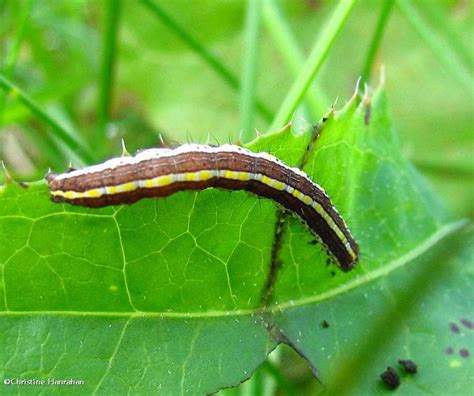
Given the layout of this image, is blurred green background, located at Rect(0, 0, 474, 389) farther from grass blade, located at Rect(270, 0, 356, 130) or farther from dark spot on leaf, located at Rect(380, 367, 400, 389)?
dark spot on leaf, located at Rect(380, 367, 400, 389)

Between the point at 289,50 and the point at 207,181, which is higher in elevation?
the point at 289,50

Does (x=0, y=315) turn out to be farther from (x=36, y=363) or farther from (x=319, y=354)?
(x=319, y=354)

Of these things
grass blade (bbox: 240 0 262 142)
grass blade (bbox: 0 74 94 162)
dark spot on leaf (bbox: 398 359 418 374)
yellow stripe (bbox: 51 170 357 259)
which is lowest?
dark spot on leaf (bbox: 398 359 418 374)

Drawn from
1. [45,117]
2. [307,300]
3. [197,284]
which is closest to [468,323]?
[307,300]

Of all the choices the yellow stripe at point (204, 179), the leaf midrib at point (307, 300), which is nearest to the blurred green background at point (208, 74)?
the leaf midrib at point (307, 300)

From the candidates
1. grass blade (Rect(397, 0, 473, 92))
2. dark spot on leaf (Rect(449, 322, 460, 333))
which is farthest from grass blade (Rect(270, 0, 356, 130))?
dark spot on leaf (Rect(449, 322, 460, 333))

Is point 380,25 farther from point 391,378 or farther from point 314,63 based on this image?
point 391,378
